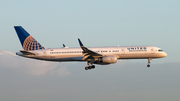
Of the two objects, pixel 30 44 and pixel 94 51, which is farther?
pixel 30 44

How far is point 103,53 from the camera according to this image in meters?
62.2

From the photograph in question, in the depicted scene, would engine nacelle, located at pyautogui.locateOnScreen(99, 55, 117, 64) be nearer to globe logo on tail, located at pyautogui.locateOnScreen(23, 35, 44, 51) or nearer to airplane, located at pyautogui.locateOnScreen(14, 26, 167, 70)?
airplane, located at pyautogui.locateOnScreen(14, 26, 167, 70)

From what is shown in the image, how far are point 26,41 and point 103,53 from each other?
18994 mm

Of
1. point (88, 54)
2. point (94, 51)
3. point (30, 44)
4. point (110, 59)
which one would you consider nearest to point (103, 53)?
point (94, 51)

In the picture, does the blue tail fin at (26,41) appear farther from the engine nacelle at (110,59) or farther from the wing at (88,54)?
the engine nacelle at (110,59)

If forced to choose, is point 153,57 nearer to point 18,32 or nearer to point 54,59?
A: point 54,59

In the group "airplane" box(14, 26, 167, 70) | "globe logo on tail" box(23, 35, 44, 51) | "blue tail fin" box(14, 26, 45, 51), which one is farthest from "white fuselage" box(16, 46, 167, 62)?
"blue tail fin" box(14, 26, 45, 51)

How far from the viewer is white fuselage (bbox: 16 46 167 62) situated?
61.9 metres

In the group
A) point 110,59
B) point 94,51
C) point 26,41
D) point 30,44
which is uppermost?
point 26,41

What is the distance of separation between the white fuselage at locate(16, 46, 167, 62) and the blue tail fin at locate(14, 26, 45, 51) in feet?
6.33

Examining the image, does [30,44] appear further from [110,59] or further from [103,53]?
[110,59]

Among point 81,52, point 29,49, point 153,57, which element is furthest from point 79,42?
point 153,57

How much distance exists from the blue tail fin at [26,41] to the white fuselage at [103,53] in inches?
76.0

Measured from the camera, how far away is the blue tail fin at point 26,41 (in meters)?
64.3
